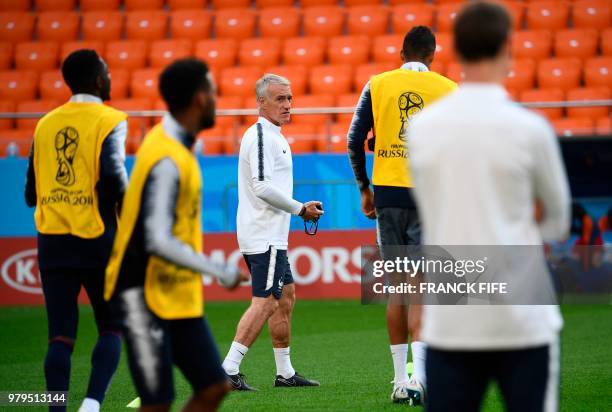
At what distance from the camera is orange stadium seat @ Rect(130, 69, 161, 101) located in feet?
60.0

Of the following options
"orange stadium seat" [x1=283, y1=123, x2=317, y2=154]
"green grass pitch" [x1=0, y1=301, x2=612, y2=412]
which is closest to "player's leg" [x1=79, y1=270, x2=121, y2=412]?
"green grass pitch" [x1=0, y1=301, x2=612, y2=412]

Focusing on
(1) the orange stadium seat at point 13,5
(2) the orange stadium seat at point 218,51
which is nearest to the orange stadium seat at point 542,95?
(2) the orange stadium seat at point 218,51

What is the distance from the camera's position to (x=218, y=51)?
1898cm

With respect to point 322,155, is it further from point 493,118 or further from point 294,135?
point 493,118

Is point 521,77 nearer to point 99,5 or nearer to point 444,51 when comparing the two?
point 444,51

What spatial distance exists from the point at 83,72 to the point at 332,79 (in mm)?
12010

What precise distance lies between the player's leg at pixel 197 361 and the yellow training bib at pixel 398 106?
9.21ft

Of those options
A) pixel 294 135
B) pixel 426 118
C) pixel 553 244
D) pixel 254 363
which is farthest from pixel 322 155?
pixel 426 118

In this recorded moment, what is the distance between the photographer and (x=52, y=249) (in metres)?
5.69

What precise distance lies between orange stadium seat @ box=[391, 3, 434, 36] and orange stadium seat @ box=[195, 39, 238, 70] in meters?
2.89

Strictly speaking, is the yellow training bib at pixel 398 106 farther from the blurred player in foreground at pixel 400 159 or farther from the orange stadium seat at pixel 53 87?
the orange stadium seat at pixel 53 87

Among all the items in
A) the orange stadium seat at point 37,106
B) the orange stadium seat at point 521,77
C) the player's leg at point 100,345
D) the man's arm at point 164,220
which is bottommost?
the player's leg at point 100,345

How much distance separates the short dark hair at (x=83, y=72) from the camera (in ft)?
19.0

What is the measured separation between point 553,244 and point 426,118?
1079 centimetres
